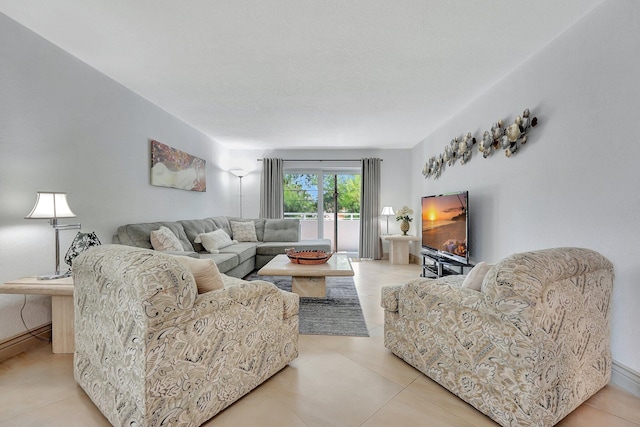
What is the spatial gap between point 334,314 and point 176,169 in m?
2.91

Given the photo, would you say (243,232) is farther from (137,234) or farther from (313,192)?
(137,234)

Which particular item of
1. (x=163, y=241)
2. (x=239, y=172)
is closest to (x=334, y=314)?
(x=163, y=241)

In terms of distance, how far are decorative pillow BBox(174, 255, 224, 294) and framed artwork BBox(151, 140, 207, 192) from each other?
2.54m

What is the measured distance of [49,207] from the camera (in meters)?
1.91

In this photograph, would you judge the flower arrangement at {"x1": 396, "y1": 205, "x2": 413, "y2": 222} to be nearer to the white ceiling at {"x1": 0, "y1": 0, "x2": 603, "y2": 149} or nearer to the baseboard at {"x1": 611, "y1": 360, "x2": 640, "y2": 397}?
the white ceiling at {"x1": 0, "y1": 0, "x2": 603, "y2": 149}

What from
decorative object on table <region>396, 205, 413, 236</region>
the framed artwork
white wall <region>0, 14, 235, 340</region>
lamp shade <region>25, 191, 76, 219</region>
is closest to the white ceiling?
white wall <region>0, 14, 235, 340</region>

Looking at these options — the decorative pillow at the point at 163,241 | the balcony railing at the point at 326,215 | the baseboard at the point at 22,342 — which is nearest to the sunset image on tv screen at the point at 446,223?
the balcony railing at the point at 326,215

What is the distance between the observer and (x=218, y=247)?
12.6 feet

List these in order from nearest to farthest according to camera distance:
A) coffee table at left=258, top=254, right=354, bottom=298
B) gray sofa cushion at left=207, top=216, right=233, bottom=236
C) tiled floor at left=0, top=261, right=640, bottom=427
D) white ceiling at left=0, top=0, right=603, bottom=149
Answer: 1. tiled floor at left=0, top=261, right=640, bottom=427
2. white ceiling at left=0, top=0, right=603, bottom=149
3. coffee table at left=258, top=254, right=354, bottom=298
4. gray sofa cushion at left=207, top=216, right=233, bottom=236

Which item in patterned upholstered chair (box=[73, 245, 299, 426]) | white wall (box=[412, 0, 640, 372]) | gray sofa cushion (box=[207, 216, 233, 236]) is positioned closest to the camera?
patterned upholstered chair (box=[73, 245, 299, 426])

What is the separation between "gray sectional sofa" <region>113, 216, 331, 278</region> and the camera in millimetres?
2891

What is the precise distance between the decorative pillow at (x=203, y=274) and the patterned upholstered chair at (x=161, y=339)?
0.25ft

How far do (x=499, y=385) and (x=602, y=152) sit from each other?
1561 millimetres

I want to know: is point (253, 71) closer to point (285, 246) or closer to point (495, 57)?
point (495, 57)
